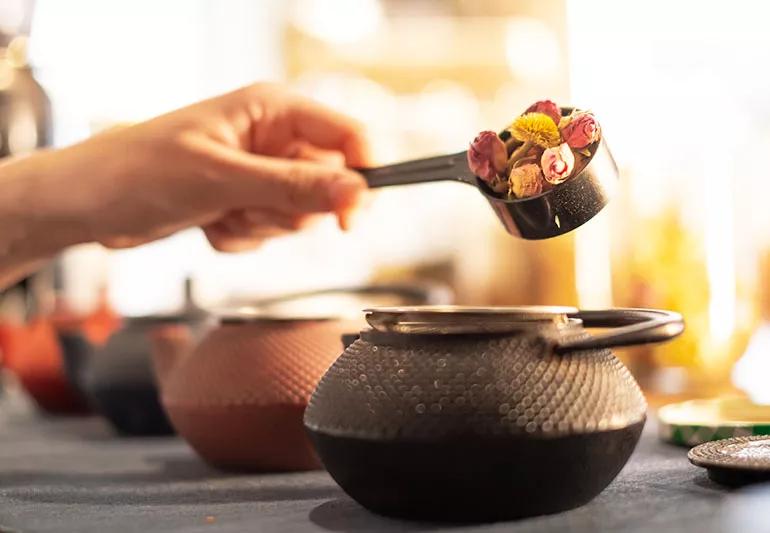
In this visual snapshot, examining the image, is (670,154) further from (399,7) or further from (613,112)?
(399,7)

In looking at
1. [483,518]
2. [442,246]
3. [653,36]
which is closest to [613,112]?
[653,36]

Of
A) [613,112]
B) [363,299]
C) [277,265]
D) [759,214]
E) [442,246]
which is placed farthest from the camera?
[277,265]

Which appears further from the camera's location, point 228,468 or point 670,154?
point 670,154

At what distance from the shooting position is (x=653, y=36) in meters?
3.48

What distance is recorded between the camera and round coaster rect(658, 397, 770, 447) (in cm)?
86

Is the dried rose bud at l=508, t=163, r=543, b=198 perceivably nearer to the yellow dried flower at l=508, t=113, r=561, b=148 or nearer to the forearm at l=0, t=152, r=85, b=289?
the yellow dried flower at l=508, t=113, r=561, b=148

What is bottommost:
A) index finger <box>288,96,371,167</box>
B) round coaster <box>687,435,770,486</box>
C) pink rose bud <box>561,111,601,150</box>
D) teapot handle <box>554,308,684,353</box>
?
round coaster <box>687,435,770,486</box>

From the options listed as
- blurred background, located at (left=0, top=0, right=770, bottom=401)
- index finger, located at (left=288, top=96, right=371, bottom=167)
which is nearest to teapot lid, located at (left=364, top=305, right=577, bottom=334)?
index finger, located at (left=288, top=96, right=371, bottom=167)

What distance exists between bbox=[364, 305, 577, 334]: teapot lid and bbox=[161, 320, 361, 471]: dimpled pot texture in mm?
226

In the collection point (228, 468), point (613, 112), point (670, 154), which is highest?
point (613, 112)

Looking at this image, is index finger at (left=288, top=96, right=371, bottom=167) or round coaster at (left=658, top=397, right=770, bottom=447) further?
index finger at (left=288, top=96, right=371, bottom=167)

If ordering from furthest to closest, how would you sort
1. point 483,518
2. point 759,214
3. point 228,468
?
point 759,214 → point 228,468 → point 483,518

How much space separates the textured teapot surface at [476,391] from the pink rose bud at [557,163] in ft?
0.41

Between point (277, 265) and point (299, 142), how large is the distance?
2911 mm
